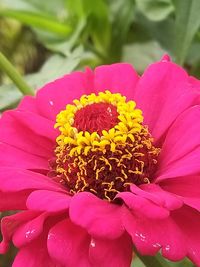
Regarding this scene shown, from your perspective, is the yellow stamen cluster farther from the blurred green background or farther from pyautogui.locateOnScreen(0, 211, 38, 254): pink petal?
the blurred green background

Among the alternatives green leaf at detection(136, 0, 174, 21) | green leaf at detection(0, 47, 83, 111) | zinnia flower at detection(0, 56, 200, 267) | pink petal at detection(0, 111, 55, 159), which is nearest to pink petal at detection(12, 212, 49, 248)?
zinnia flower at detection(0, 56, 200, 267)

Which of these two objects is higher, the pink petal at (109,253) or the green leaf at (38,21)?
the green leaf at (38,21)

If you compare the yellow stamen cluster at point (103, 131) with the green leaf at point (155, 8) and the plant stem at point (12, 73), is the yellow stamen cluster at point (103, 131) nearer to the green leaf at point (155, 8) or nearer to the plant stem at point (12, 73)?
the plant stem at point (12, 73)

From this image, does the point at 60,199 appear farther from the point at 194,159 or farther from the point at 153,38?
the point at 153,38

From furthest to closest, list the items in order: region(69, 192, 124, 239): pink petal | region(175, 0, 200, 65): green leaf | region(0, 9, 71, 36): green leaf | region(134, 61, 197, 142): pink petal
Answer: region(0, 9, 71, 36): green leaf → region(175, 0, 200, 65): green leaf → region(134, 61, 197, 142): pink petal → region(69, 192, 124, 239): pink petal

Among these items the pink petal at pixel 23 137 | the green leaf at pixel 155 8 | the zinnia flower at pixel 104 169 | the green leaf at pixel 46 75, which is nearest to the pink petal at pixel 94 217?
the zinnia flower at pixel 104 169
